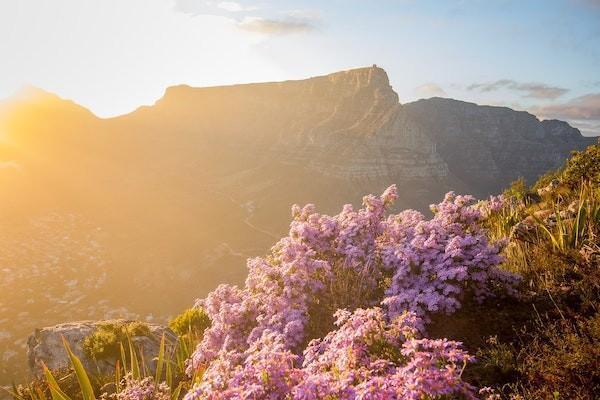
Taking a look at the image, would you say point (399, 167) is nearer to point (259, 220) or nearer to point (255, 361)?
point (259, 220)

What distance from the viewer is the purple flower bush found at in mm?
4129

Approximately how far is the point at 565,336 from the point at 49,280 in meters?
67.7

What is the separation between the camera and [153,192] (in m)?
123

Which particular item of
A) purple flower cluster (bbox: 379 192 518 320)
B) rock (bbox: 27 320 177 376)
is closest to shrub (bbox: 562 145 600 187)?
purple flower cluster (bbox: 379 192 518 320)

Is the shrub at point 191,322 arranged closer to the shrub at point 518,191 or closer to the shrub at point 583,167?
the shrub at point 518,191

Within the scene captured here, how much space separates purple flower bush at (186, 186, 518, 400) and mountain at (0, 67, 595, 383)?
129 feet

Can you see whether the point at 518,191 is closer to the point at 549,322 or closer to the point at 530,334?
the point at 549,322

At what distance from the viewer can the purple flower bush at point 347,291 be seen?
13.5 ft

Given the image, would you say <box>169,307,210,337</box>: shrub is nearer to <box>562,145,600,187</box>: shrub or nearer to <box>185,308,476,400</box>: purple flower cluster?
<box>185,308,476,400</box>: purple flower cluster

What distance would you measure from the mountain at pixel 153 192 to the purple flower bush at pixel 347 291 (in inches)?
1545

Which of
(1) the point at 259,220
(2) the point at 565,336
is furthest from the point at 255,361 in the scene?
(1) the point at 259,220

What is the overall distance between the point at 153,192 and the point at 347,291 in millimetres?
123569

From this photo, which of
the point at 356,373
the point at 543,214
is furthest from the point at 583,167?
the point at 356,373

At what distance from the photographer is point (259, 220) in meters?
120
